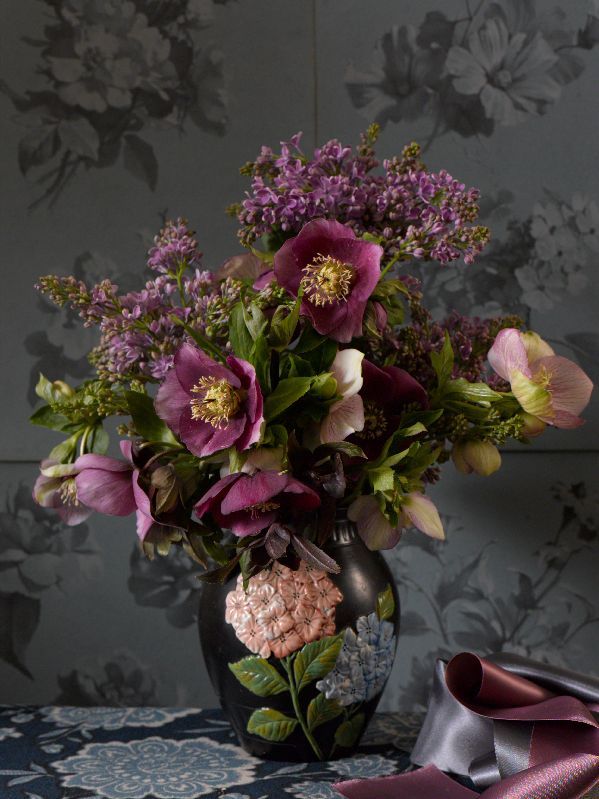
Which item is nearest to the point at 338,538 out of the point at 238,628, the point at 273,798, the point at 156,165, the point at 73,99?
the point at 238,628

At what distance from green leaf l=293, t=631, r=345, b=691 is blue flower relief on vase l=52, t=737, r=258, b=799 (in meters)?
0.12

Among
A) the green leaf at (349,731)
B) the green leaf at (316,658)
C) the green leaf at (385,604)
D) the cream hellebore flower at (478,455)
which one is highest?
the cream hellebore flower at (478,455)

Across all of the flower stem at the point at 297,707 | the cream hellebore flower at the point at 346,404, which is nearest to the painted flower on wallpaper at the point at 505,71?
the cream hellebore flower at the point at 346,404

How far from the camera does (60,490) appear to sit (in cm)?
88

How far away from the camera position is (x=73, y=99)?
1.18m

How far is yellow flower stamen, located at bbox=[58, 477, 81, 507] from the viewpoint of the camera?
850 millimetres

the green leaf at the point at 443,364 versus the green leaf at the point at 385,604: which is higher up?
the green leaf at the point at 443,364

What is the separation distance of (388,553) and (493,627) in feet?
0.54

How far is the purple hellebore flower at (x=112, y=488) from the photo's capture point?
0.78 m

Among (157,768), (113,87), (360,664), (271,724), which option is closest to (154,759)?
(157,768)

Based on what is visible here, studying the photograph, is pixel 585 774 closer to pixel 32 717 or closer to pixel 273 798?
pixel 273 798

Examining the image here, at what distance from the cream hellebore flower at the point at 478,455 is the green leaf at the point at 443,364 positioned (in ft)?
0.24

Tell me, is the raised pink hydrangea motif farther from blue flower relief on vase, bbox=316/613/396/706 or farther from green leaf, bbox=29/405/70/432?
green leaf, bbox=29/405/70/432

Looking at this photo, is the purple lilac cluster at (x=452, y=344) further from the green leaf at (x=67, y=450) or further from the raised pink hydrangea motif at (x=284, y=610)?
the green leaf at (x=67, y=450)
